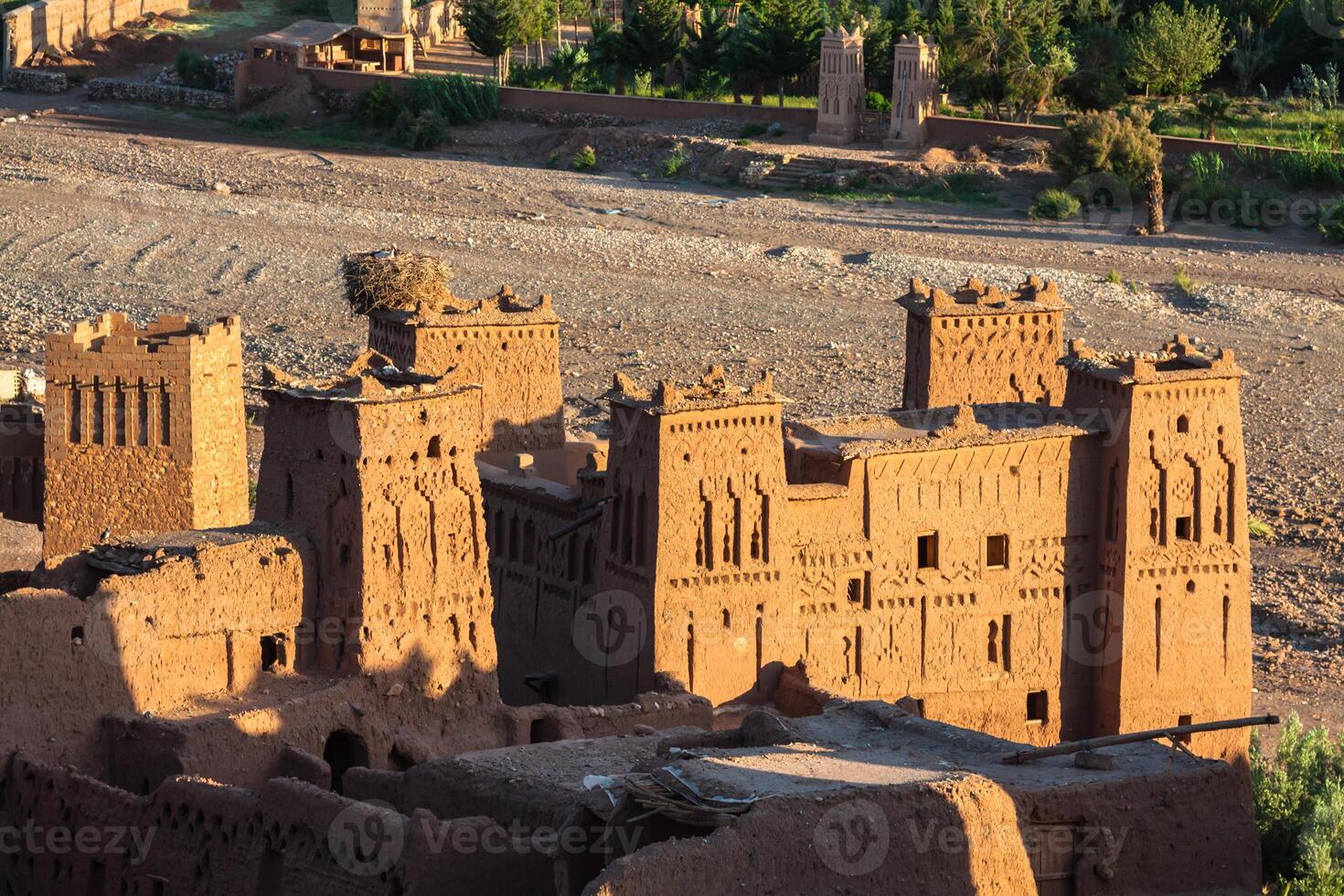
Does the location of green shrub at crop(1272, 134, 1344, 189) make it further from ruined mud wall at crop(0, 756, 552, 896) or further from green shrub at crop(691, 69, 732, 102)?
ruined mud wall at crop(0, 756, 552, 896)

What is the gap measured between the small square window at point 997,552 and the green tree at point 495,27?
1698 inches

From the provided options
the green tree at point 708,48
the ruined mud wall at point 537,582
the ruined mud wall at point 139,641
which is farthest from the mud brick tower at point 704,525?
the green tree at point 708,48

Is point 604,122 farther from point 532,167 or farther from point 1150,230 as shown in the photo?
point 1150,230

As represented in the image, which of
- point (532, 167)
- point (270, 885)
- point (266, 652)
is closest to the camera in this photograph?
point (270, 885)

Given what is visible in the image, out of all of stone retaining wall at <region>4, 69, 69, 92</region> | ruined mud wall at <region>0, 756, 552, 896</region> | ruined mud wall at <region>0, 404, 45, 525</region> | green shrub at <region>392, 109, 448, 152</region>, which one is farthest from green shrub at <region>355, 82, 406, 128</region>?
ruined mud wall at <region>0, 756, 552, 896</region>

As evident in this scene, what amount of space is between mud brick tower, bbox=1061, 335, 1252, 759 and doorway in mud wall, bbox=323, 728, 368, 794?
32.9 feet

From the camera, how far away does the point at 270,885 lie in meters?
30.0

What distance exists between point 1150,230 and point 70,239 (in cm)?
2309

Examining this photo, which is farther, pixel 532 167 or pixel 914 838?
pixel 532 167

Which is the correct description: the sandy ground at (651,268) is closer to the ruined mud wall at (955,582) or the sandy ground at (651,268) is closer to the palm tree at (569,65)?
the palm tree at (569,65)

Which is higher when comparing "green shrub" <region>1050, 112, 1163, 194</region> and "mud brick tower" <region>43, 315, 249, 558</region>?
"green shrub" <region>1050, 112, 1163, 194</region>

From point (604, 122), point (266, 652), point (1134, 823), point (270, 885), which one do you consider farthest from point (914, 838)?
point (604, 122)

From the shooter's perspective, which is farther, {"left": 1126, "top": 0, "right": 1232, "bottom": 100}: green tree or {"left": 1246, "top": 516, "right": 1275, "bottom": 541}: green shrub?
{"left": 1126, "top": 0, "right": 1232, "bottom": 100}: green tree

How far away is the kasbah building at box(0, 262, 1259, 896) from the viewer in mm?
29344
